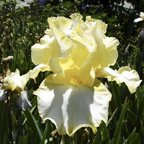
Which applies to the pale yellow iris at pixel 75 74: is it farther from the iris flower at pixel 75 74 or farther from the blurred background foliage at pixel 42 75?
the blurred background foliage at pixel 42 75

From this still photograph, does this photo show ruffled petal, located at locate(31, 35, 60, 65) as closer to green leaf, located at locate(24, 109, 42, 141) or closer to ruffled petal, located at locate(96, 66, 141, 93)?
ruffled petal, located at locate(96, 66, 141, 93)

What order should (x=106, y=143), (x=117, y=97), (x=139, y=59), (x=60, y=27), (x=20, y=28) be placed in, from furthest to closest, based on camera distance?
(x=20, y=28) → (x=139, y=59) → (x=117, y=97) → (x=106, y=143) → (x=60, y=27)

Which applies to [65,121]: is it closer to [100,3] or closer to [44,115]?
[44,115]

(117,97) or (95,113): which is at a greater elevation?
(95,113)

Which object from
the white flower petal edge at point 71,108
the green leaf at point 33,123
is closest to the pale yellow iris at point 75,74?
the white flower petal edge at point 71,108

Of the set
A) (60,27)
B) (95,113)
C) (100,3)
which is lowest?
(100,3)

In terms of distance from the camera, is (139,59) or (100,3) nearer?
(139,59)

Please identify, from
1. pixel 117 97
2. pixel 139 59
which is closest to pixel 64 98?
pixel 117 97
